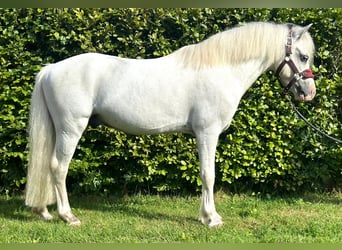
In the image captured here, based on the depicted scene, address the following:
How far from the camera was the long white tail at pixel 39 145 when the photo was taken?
4027 millimetres

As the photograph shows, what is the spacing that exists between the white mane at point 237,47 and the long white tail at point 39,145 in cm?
142

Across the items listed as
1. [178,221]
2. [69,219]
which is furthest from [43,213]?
[178,221]

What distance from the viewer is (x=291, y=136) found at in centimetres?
512

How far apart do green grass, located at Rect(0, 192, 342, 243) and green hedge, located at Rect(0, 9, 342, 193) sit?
0.29 metres

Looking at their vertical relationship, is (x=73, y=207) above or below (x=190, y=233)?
below

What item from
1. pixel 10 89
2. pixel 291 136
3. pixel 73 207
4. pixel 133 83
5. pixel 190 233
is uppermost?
pixel 133 83

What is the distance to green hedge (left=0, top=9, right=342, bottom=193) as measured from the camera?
4.93m

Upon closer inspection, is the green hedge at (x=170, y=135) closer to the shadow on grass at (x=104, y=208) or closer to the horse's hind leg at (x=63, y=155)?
the shadow on grass at (x=104, y=208)

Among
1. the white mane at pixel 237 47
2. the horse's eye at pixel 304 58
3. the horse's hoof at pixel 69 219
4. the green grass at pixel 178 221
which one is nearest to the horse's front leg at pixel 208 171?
the green grass at pixel 178 221

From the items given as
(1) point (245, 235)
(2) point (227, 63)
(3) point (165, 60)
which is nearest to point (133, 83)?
(3) point (165, 60)

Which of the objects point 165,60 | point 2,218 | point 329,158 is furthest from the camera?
point 329,158

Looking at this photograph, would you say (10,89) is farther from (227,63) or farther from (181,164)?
(227,63)

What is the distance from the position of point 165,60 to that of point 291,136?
2056 millimetres

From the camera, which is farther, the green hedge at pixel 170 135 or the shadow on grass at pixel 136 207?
the green hedge at pixel 170 135
